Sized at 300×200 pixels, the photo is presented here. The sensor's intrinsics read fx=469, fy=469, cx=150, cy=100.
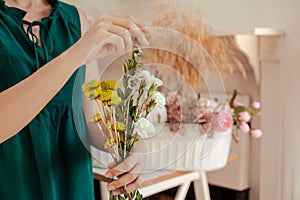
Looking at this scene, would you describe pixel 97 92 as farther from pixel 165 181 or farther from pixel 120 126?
pixel 165 181

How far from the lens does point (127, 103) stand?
21.5 inches

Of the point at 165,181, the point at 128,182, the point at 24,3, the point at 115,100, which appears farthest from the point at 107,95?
the point at 165,181

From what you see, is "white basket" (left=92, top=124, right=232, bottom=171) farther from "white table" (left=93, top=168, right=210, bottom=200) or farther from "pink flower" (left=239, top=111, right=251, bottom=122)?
"pink flower" (left=239, top=111, right=251, bottom=122)

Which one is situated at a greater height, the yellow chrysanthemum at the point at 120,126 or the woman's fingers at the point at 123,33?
the woman's fingers at the point at 123,33

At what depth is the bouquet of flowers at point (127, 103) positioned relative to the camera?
545 millimetres

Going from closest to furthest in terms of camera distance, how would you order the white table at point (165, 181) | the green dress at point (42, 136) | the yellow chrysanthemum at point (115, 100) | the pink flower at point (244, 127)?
1. the yellow chrysanthemum at point (115, 100)
2. the green dress at point (42, 136)
3. the white table at point (165, 181)
4. the pink flower at point (244, 127)

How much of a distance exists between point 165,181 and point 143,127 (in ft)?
2.62

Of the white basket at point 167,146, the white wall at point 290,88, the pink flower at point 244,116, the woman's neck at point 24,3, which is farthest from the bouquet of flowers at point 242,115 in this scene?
the woman's neck at point 24,3

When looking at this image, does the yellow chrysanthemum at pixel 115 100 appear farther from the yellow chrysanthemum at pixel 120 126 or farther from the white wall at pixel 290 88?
the white wall at pixel 290 88

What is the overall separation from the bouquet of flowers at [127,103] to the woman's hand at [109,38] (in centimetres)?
2

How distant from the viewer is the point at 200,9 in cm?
168

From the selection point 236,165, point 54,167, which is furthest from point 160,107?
point 236,165

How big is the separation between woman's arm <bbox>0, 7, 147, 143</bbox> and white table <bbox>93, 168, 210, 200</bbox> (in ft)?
2.19

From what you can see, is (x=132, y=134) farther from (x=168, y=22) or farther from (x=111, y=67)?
(x=168, y=22)
